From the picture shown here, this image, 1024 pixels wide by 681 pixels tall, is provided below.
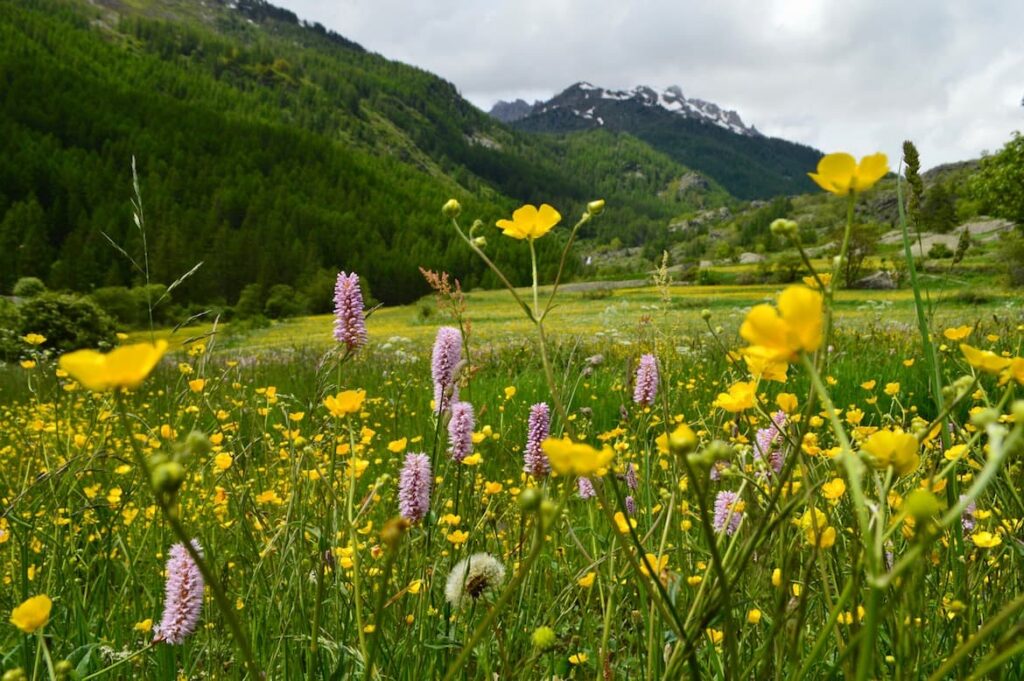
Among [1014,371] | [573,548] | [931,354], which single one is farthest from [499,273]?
[573,548]

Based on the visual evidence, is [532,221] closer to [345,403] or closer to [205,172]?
[345,403]

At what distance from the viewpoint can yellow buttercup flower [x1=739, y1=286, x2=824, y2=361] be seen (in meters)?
0.47

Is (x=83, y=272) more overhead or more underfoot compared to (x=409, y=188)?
more underfoot

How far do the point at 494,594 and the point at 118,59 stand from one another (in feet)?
326

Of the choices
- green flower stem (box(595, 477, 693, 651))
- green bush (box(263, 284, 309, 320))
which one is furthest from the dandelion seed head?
green bush (box(263, 284, 309, 320))

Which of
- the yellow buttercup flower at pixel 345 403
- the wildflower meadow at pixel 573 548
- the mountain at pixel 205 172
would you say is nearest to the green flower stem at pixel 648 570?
the wildflower meadow at pixel 573 548

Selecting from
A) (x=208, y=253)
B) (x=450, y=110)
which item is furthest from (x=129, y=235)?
(x=450, y=110)

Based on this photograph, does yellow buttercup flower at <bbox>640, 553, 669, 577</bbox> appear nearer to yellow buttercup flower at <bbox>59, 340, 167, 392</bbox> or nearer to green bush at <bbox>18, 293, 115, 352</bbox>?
yellow buttercup flower at <bbox>59, 340, 167, 392</bbox>

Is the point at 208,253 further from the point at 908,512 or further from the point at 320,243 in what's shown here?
the point at 908,512

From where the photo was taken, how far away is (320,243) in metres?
59.1

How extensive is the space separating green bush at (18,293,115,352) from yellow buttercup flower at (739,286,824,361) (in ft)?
59.2

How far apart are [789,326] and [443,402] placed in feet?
3.17

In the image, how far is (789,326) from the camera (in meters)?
0.48

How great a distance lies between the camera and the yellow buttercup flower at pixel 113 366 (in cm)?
45
